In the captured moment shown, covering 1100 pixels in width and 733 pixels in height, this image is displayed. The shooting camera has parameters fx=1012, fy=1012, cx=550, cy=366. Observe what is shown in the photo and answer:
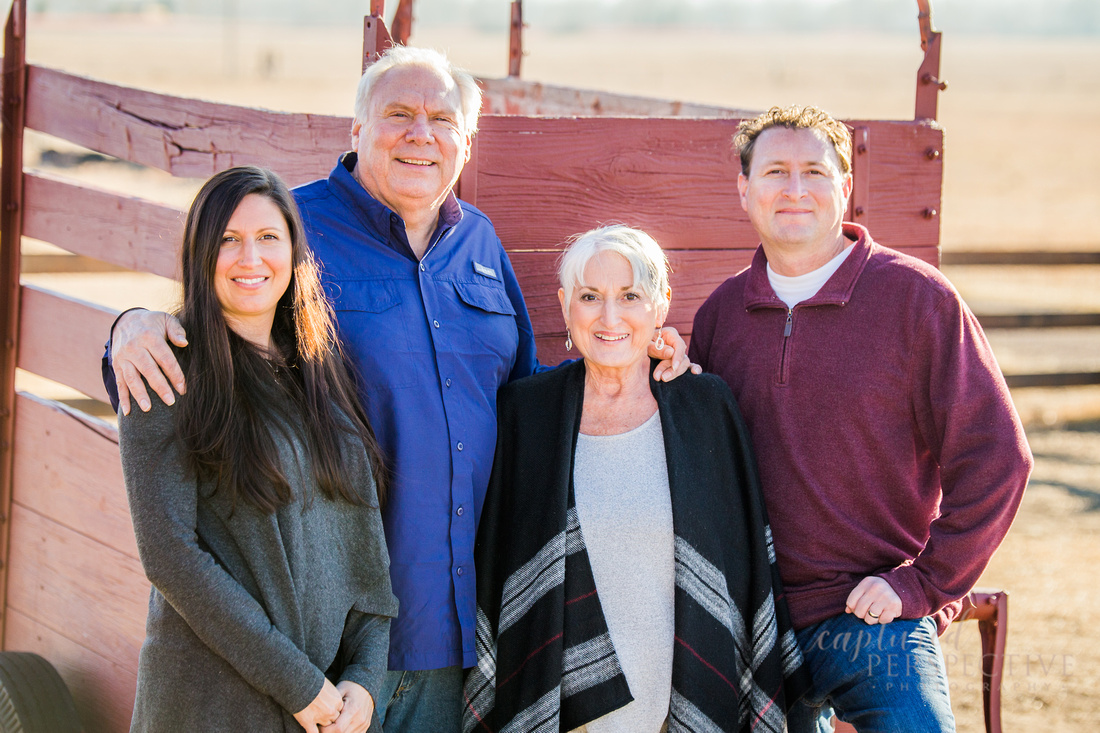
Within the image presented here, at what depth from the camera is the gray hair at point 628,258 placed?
7.60ft

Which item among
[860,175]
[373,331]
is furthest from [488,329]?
[860,175]

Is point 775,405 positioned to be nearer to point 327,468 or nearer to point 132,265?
point 327,468

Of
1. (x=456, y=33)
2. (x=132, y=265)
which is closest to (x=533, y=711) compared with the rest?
(x=132, y=265)

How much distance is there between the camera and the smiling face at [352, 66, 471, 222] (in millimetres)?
2344

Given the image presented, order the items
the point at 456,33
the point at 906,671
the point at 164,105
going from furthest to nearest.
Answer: the point at 456,33
the point at 164,105
the point at 906,671

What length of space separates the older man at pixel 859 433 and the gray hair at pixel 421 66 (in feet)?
2.33

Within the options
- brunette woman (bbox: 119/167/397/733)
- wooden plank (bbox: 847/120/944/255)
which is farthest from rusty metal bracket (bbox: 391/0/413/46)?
wooden plank (bbox: 847/120/944/255)

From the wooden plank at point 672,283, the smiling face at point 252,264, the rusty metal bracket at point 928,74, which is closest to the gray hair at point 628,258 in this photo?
the wooden plank at point 672,283

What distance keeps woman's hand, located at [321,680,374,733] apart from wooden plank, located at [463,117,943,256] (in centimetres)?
135

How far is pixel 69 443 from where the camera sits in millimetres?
3166

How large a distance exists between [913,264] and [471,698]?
1.43 metres

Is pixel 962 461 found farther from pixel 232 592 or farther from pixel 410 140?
pixel 232 592

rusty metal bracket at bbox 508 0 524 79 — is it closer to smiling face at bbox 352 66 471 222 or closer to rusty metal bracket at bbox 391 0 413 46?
rusty metal bracket at bbox 391 0 413 46

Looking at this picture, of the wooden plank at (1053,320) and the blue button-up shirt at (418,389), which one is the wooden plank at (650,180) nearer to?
the blue button-up shirt at (418,389)
